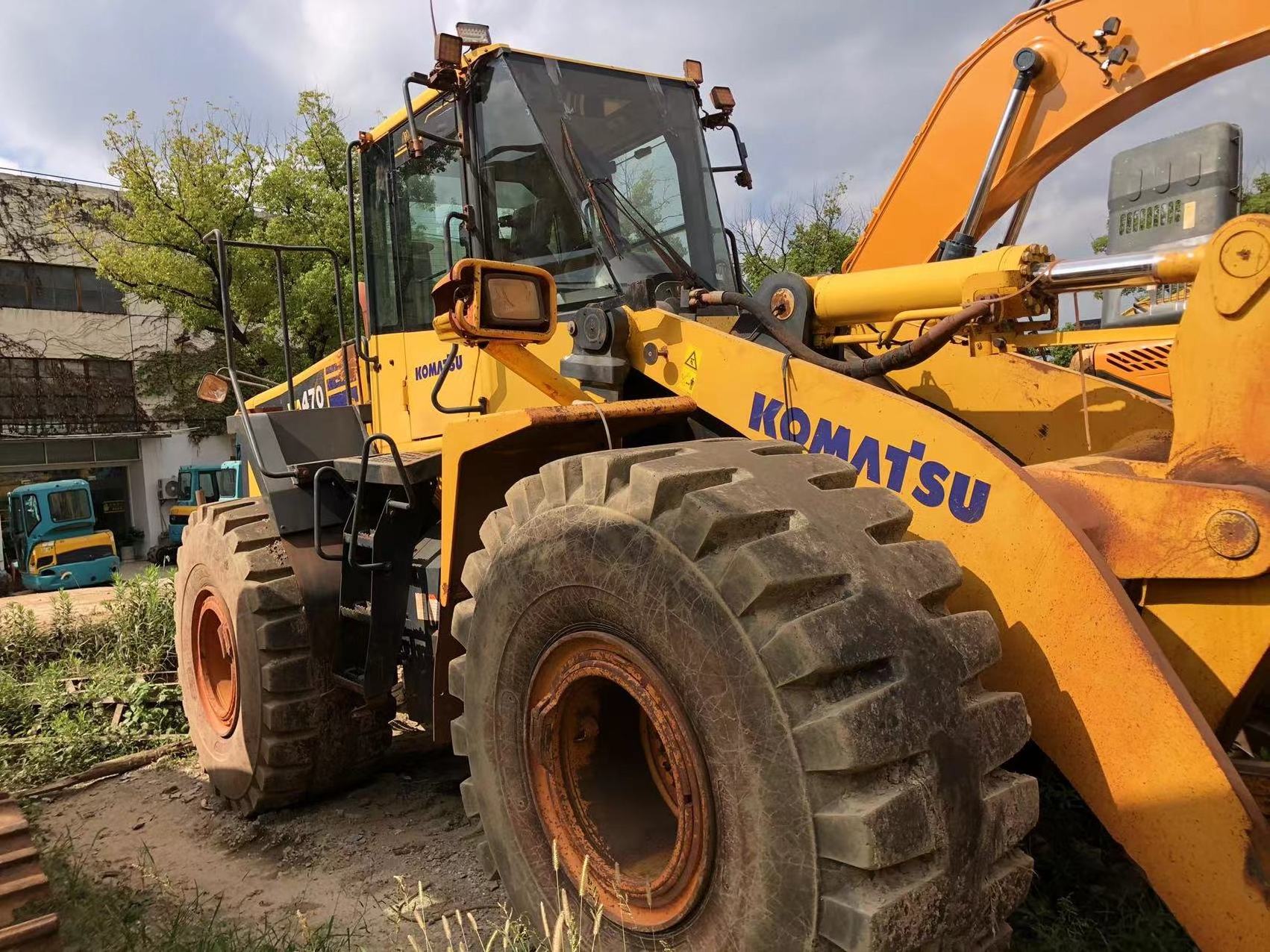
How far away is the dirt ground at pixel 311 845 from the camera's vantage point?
3.87 metres

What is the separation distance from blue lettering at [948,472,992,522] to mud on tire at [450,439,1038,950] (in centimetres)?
24

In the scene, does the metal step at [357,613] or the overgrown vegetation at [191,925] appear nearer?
the overgrown vegetation at [191,925]

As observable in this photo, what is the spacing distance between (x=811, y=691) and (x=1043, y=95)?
3.02 meters

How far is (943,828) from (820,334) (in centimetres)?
197

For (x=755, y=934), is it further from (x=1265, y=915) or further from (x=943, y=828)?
(x=1265, y=915)

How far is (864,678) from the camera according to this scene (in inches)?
79.8

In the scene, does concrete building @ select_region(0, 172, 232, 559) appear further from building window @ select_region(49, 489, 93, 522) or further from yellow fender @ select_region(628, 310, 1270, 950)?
yellow fender @ select_region(628, 310, 1270, 950)

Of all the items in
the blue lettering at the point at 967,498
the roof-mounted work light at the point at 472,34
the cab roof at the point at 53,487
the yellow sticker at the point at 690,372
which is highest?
the roof-mounted work light at the point at 472,34

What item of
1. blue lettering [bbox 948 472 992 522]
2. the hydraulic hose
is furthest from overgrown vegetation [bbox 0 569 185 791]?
blue lettering [bbox 948 472 992 522]

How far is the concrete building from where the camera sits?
25.9m

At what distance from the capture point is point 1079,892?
310cm

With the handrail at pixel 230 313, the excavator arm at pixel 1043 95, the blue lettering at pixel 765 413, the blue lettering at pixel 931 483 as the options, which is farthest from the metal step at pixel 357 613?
the excavator arm at pixel 1043 95

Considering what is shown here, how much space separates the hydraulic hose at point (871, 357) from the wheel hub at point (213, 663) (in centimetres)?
325

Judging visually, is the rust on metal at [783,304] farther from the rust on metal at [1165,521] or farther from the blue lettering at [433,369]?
the blue lettering at [433,369]
